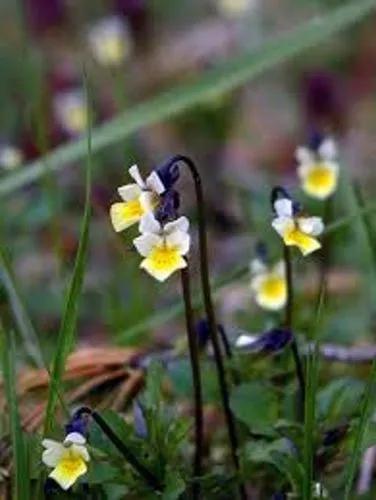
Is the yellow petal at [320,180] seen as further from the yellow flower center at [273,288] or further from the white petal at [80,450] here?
the white petal at [80,450]

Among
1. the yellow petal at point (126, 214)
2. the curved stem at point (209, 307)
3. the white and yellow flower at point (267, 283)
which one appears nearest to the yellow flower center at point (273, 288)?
the white and yellow flower at point (267, 283)

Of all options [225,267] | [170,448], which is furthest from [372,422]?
[225,267]

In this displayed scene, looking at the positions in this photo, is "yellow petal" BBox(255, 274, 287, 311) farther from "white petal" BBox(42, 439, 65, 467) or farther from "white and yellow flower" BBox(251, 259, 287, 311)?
"white petal" BBox(42, 439, 65, 467)

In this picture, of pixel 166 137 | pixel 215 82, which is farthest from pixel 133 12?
pixel 215 82

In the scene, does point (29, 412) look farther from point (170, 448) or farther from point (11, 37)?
point (11, 37)

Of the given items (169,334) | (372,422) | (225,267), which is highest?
(225,267)

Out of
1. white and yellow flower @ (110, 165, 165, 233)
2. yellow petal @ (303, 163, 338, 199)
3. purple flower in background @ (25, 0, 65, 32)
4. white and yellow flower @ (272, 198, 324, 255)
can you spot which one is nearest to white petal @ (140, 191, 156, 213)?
white and yellow flower @ (110, 165, 165, 233)

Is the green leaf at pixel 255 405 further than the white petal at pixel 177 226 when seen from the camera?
Yes
